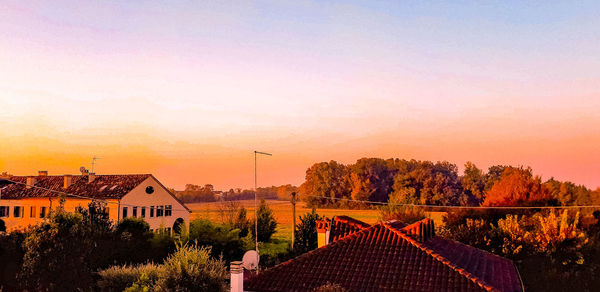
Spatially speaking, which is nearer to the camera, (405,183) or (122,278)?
(122,278)

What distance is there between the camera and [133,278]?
26.1 m

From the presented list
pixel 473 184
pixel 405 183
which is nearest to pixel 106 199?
pixel 405 183

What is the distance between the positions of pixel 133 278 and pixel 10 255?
13261 mm

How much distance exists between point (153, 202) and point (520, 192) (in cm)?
4231

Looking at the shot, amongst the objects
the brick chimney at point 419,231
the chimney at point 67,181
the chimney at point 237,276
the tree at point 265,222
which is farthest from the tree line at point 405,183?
the chimney at point 237,276

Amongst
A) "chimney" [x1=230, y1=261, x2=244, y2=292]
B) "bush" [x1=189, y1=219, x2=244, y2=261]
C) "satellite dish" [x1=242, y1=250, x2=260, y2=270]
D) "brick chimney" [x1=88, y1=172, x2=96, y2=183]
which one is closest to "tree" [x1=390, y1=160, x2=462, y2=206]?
"brick chimney" [x1=88, y1=172, x2=96, y2=183]

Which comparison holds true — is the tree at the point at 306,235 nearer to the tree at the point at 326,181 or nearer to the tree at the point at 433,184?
the tree at the point at 433,184

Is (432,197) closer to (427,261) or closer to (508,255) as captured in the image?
(508,255)

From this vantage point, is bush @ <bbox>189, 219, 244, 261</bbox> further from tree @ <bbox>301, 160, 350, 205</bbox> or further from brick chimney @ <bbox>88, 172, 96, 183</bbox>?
tree @ <bbox>301, 160, 350, 205</bbox>

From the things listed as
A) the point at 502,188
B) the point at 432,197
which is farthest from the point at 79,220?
the point at 432,197

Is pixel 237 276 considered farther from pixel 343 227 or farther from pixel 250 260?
pixel 343 227

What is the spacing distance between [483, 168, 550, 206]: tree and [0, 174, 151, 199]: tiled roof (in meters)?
40.8

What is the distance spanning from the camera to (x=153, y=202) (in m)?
61.2

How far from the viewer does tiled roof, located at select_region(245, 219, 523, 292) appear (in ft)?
61.2
